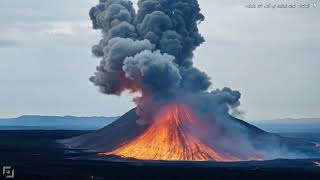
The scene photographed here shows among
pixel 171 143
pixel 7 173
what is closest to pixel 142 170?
pixel 7 173

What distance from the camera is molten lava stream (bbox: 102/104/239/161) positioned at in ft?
570

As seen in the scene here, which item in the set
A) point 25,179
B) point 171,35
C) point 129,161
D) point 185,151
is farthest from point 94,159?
point 25,179

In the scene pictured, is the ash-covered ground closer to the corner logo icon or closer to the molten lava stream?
the corner logo icon

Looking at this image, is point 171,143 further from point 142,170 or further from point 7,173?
point 7,173

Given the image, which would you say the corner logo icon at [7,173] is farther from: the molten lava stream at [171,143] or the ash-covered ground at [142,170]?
the molten lava stream at [171,143]

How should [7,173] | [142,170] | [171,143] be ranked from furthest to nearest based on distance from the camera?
[171,143], [142,170], [7,173]

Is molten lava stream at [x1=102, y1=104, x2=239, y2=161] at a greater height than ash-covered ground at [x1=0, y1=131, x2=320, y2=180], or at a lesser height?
greater

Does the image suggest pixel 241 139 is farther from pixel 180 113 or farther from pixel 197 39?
pixel 197 39

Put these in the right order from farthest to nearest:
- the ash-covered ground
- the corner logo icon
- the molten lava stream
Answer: the molten lava stream < the ash-covered ground < the corner logo icon

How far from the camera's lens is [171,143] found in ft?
572

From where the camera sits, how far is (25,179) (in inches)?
4441

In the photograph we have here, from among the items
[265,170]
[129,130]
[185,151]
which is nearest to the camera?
[265,170]

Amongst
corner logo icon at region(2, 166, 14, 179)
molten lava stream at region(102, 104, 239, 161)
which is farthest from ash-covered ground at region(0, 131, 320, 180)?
molten lava stream at region(102, 104, 239, 161)

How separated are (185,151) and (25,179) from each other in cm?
6713
